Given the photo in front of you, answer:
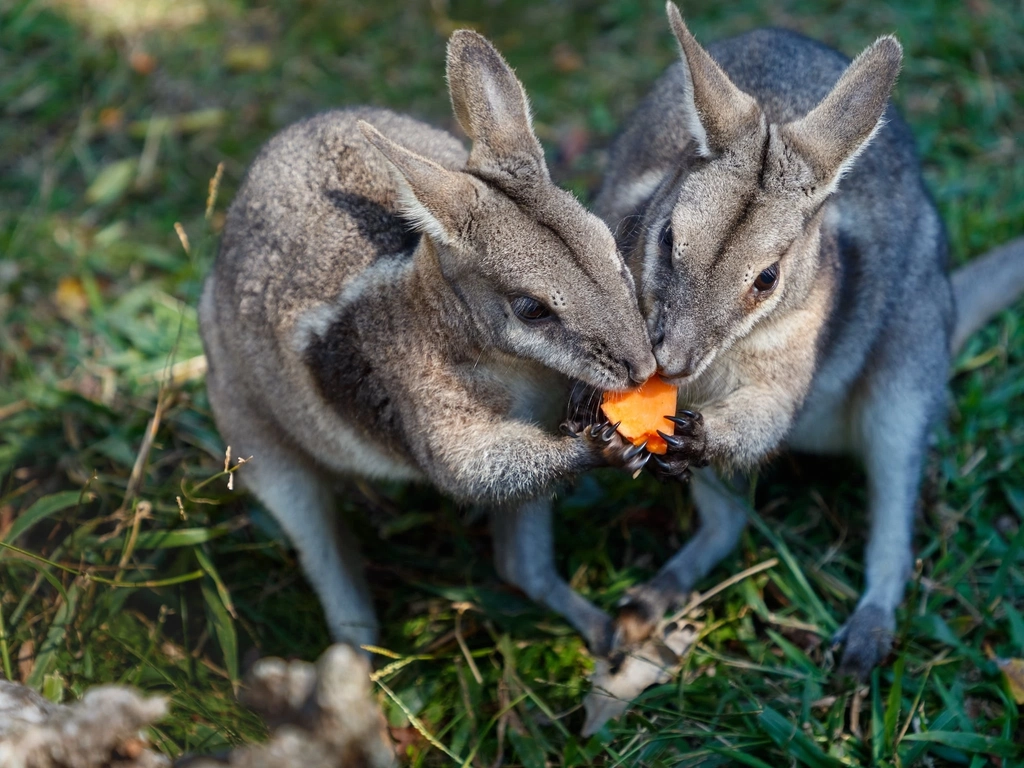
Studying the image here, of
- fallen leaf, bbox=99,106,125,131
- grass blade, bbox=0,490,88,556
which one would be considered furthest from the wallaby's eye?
fallen leaf, bbox=99,106,125,131

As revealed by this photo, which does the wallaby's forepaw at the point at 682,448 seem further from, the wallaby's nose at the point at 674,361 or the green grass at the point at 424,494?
the green grass at the point at 424,494

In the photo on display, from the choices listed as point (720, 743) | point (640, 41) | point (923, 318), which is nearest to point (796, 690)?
point (720, 743)

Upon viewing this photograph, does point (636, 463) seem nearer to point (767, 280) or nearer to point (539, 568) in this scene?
point (767, 280)

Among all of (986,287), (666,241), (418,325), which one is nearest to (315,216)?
(418,325)

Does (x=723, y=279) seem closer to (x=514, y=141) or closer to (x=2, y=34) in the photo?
(x=514, y=141)

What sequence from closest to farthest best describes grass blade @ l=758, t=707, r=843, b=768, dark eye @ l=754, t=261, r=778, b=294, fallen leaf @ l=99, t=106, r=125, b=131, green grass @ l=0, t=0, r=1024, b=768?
dark eye @ l=754, t=261, r=778, b=294, grass blade @ l=758, t=707, r=843, b=768, green grass @ l=0, t=0, r=1024, b=768, fallen leaf @ l=99, t=106, r=125, b=131

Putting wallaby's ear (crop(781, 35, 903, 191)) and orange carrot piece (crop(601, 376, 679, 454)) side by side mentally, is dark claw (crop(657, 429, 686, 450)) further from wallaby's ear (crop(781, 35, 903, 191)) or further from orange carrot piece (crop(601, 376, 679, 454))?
wallaby's ear (crop(781, 35, 903, 191))

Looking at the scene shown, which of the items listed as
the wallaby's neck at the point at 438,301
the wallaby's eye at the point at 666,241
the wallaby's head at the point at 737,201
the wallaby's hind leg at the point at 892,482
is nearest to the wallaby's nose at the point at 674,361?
the wallaby's head at the point at 737,201
